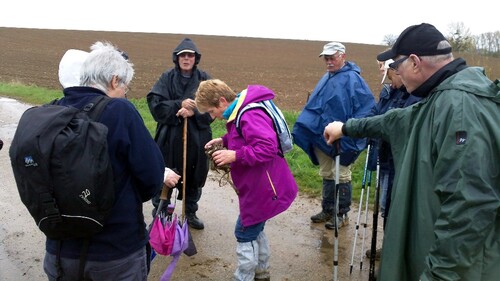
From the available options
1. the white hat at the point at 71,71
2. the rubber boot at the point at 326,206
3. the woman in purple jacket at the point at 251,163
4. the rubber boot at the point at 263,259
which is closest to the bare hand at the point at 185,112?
the woman in purple jacket at the point at 251,163

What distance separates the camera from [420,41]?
234cm

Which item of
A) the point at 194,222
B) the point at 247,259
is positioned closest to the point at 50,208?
the point at 247,259

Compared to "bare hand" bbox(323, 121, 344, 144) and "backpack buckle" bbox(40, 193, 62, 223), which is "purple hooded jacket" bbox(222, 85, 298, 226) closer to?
"bare hand" bbox(323, 121, 344, 144)

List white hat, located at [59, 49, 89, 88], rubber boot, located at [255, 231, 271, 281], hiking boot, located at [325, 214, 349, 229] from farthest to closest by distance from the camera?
hiking boot, located at [325, 214, 349, 229] → rubber boot, located at [255, 231, 271, 281] → white hat, located at [59, 49, 89, 88]

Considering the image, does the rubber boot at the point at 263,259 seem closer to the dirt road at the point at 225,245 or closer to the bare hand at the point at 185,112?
the dirt road at the point at 225,245

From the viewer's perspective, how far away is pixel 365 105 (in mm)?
5152

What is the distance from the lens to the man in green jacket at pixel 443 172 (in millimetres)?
1943

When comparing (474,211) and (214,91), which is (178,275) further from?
(474,211)

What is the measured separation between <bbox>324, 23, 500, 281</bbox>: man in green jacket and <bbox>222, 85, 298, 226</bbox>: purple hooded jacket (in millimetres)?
1176

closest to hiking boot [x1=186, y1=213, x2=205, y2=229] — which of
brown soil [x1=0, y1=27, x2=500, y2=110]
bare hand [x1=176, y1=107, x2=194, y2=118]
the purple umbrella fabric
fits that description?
bare hand [x1=176, y1=107, x2=194, y2=118]

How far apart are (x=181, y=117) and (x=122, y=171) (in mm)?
2617

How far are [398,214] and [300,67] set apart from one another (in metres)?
40.9

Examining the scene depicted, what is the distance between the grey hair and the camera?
100.0 inches

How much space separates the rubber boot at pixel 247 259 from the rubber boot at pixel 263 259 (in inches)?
4.8
